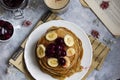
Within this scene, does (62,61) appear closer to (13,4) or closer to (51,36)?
(51,36)

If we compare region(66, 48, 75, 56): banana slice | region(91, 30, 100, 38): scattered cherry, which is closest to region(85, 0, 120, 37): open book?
region(91, 30, 100, 38): scattered cherry

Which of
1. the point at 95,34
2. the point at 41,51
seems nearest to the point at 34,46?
the point at 41,51

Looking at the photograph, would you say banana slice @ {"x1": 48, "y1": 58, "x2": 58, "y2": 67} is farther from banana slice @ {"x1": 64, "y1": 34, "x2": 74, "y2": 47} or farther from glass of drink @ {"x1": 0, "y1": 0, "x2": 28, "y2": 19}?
glass of drink @ {"x1": 0, "y1": 0, "x2": 28, "y2": 19}

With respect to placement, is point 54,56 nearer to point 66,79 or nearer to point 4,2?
point 66,79

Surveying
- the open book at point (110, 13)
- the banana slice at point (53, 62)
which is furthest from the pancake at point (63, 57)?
the open book at point (110, 13)

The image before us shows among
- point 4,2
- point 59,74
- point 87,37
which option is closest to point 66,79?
point 59,74
